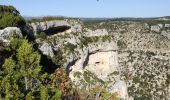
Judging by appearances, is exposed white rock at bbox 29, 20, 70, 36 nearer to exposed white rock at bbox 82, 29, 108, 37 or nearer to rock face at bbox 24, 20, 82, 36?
rock face at bbox 24, 20, 82, 36

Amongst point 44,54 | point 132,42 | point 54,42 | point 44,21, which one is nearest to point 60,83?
point 44,54

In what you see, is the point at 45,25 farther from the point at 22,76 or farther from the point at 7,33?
the point at 22,76

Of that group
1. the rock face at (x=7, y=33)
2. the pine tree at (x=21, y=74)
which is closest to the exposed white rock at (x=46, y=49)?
the rock face at (x=7, y=33)

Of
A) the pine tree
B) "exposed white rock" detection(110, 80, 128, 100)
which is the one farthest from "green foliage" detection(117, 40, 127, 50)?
the pine tree

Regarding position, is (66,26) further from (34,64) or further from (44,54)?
(34,64)

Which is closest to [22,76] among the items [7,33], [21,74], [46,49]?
[21,74]

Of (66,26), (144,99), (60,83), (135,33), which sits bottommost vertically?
(144,99)

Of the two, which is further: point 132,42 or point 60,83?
point 132,42

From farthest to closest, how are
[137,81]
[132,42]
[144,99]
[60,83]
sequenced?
1. [132,42]
2. [137,81]
3. [144,99]
4. [60,83]
